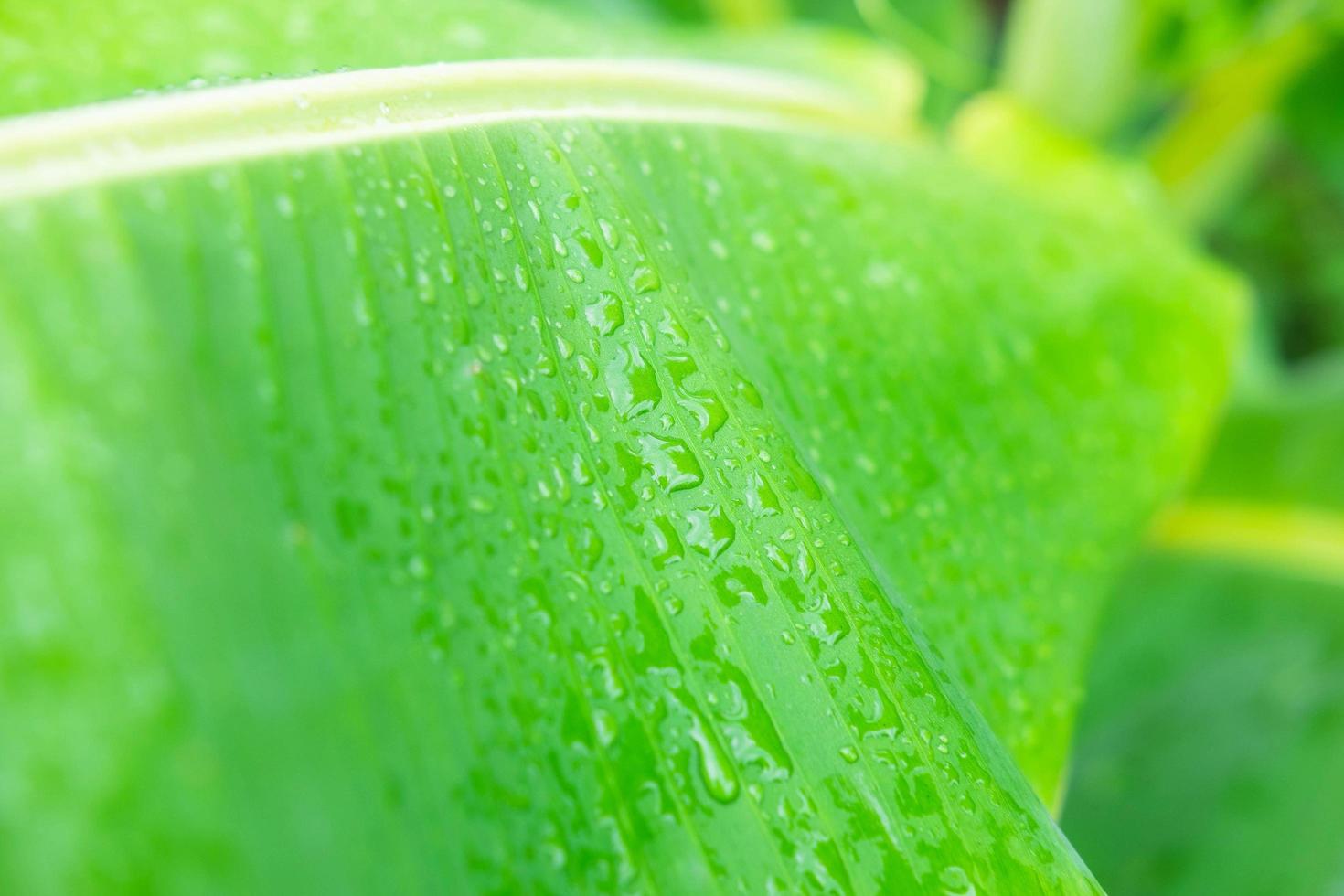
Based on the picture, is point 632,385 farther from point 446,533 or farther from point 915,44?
point 915,44

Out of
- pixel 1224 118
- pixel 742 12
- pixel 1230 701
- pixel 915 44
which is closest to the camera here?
pixel 1230 701

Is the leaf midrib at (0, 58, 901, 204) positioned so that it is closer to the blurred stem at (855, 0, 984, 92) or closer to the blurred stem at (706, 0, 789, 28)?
the blurred stem at (855, 0, 984, 92)

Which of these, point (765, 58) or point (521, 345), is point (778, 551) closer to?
point (521, 345)

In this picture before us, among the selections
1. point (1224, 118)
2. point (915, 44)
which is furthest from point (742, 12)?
point (1224, 118)

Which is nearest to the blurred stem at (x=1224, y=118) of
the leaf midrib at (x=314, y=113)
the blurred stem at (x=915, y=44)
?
the blurred stem at (x=915, y=44)

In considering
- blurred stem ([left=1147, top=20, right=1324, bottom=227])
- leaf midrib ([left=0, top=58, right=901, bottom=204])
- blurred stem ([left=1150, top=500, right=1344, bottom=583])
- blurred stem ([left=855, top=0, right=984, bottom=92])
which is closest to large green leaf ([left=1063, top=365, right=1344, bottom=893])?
A: blurred stem ([left=1150, top=500, right=1344, bottom=583])

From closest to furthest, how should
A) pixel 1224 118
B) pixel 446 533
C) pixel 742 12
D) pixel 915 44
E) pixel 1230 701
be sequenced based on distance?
pixel 446 533, pixel 1230 701, pixel 915 44, pixel 1224 118, pixel 742 12

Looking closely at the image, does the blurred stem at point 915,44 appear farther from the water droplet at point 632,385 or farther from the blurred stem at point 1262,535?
the water droplet at point 632,385
